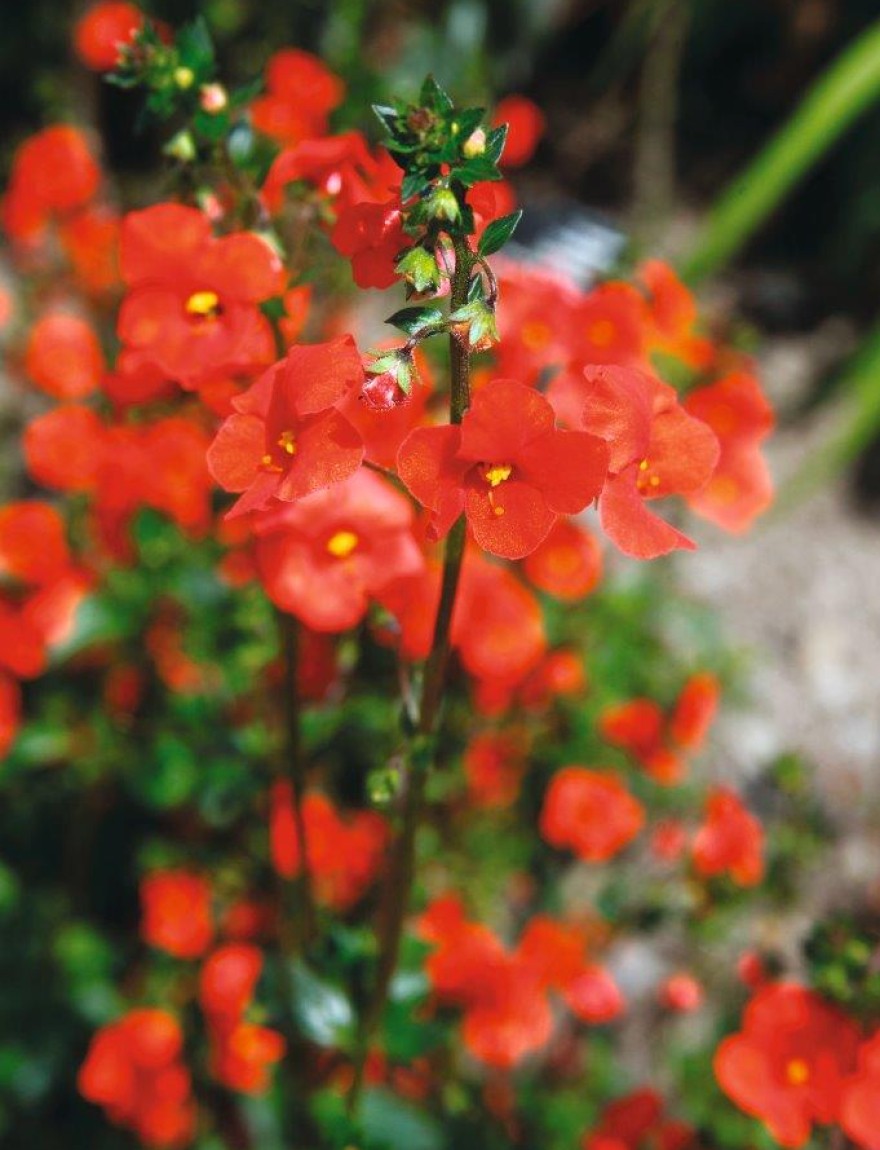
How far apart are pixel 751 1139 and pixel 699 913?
1.17 ft

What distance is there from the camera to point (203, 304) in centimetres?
116

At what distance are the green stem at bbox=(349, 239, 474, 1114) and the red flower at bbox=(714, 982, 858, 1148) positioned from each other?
0.47 meters

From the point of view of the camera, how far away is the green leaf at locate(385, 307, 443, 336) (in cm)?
91

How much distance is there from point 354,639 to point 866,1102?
85cm

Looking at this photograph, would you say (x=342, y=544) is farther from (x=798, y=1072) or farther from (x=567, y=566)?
(x=798, y=1072)

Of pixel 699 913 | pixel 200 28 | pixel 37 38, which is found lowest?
pixel 699 913

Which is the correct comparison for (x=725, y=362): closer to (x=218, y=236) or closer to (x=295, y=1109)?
(x=218, y=236)

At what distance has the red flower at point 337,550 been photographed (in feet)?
4.10

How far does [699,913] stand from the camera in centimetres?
191

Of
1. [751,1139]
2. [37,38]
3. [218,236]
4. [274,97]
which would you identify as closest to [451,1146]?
[751,1139]

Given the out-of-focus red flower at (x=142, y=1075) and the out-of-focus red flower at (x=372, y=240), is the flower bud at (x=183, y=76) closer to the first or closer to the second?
the out-of-focus red flower at (x=372, y=240)

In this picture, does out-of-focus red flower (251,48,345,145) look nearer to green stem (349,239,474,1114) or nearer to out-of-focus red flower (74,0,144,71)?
out-of-focus red flower (74,0,144,71)

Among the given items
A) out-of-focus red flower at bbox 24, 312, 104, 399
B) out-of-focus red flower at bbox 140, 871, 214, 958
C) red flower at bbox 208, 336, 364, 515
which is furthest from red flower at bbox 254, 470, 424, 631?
out-of-focus red flower at bbox 24, 312, 104, 399

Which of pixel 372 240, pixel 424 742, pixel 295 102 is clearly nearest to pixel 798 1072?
pixel 424 742
